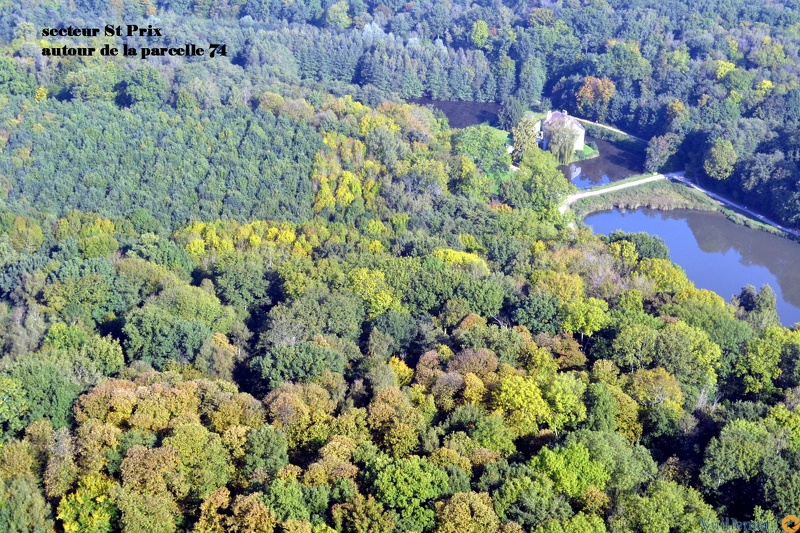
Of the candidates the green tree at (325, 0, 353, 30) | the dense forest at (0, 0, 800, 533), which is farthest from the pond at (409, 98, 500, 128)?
the green tree at (325, 0, 353, 30)

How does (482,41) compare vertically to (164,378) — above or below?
above

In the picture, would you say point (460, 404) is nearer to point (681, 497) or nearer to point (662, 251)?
point (681, 497)

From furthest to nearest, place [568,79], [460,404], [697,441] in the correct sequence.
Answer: [568,79]
[460,404]
[697,441]

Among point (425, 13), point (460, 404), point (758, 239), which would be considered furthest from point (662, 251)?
point (425, 13)

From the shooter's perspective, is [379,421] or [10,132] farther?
[10,132]

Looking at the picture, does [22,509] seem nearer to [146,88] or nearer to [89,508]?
[89,508]

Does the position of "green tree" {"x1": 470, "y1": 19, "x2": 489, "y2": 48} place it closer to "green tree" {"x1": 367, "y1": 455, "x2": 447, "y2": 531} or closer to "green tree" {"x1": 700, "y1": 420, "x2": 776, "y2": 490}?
"green tree" {"x1": 700, "y1": 420, "x2": 776, "y2": 490}
